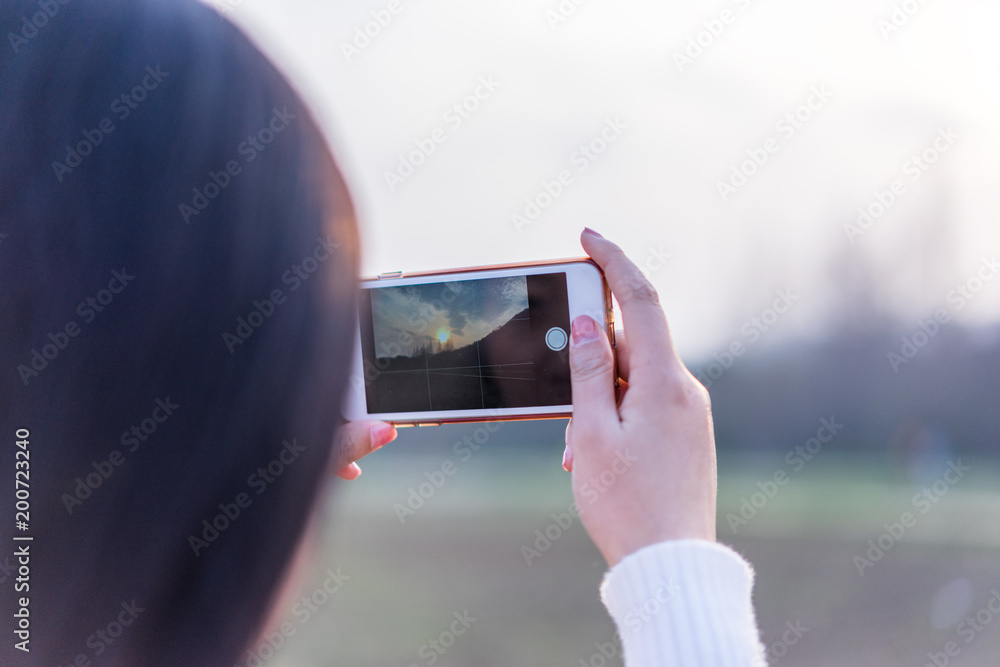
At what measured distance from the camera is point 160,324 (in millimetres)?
443

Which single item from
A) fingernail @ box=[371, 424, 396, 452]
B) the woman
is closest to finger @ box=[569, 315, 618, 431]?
fingernail @ box=[371, 424, 396, 452]

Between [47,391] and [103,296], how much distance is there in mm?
73

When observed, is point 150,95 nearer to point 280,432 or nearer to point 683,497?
point 280,432

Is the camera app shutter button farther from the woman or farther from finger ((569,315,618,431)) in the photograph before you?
the woman

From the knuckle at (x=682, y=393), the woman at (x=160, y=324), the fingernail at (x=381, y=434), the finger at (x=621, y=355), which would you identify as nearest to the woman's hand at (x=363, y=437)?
the fingernail at (x=381, y=434)

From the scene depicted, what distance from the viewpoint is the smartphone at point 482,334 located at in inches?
50.4

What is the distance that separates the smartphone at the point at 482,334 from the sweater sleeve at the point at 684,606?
1.76 ft

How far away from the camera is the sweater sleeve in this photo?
66 cm

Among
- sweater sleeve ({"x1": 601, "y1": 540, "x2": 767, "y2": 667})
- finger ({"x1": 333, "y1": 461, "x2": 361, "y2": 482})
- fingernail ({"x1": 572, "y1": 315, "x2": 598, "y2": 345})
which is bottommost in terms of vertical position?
finger ({"x1": 333, "y1": 461, "x2": 361, "y2": 482})

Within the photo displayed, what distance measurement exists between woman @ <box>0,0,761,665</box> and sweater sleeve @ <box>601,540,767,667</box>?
0.39 metres

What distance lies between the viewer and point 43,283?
16.6 inches

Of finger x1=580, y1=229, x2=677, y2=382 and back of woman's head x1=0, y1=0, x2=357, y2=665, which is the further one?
finger x1=580, y1=229, x2=677, y2=382

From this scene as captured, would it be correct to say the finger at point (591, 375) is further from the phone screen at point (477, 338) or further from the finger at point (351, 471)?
the finger at point (351, 471)

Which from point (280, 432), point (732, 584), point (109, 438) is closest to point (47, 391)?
point (109, 438)
